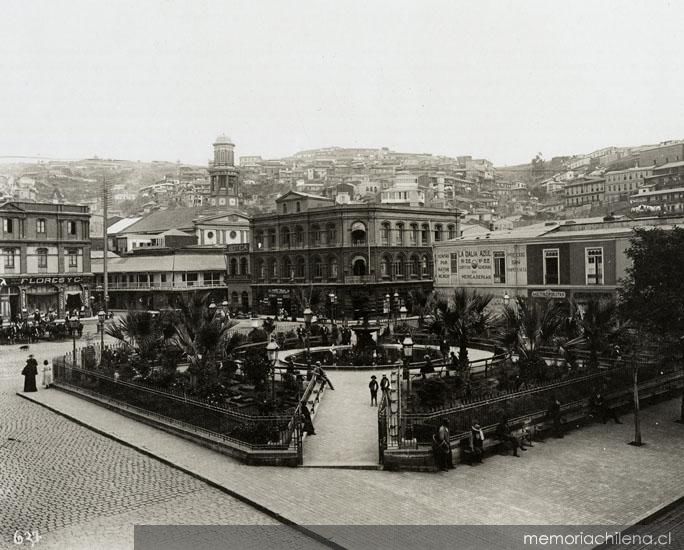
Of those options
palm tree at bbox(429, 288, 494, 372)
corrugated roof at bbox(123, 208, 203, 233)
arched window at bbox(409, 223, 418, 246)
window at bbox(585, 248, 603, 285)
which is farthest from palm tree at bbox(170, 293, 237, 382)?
corrugated roof at bbox(123, 208, 203, 233)

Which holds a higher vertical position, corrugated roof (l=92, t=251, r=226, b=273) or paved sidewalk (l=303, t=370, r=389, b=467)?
corrugated roof (l=92, t=251, r=226, b=273)

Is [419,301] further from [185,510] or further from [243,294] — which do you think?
[185,510]

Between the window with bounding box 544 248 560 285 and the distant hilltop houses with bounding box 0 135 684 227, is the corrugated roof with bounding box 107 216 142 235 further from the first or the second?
the window with bounding box 544 248 560 285

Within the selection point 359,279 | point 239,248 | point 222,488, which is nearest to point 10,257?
point 239,248

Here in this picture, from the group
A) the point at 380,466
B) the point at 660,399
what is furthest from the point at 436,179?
the point at 380,466

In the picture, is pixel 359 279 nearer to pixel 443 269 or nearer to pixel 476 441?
pixel 443 269

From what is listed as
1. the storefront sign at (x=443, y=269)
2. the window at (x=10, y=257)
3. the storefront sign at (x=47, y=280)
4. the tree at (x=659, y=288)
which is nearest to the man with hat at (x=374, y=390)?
the tree at (x=659, y=288)

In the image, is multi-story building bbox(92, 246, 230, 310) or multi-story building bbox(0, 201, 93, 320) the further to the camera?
multi-story building bbox(92, 246, 230, 310)

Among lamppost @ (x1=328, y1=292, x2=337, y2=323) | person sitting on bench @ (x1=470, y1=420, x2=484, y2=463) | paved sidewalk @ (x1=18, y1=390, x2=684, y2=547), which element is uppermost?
lamppost @ (x1=328, y1=292, x2=337, y2=323)

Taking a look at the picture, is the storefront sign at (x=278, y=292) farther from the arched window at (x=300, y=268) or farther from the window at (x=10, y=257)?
the window at (x=10, y=257)
